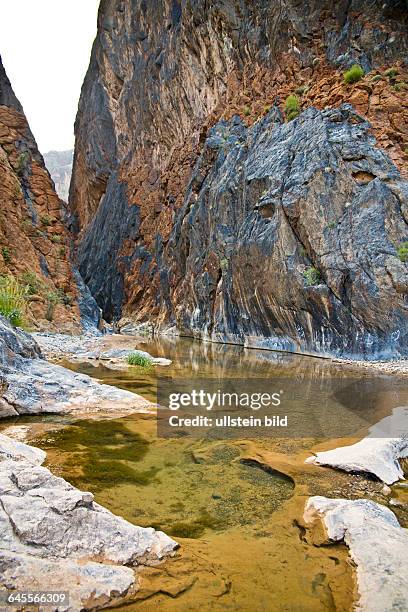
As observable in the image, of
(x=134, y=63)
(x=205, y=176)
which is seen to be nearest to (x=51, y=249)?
(x=205, y=176)

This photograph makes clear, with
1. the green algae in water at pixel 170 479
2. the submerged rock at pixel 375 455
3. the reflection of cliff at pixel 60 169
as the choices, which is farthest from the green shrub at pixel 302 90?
the reflection of cliff at pixel 60 169

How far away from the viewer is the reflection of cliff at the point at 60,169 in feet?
503

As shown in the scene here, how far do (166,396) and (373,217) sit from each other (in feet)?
38.1

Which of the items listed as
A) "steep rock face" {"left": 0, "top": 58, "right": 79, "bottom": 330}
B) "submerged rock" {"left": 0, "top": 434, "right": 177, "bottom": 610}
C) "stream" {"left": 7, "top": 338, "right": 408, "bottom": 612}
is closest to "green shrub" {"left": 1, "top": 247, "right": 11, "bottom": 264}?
"steep rock face" {"left": 0, "top": 58, "right": 79, "bottom": 330}

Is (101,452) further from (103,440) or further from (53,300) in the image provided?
(53,300)

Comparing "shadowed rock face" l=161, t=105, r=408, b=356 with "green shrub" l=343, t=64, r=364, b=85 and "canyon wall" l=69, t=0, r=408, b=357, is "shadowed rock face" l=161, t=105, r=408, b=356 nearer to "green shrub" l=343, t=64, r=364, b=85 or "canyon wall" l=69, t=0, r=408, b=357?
"canyon wall" l=69, t=0, r=408, b=357

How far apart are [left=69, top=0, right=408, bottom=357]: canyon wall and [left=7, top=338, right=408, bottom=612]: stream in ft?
32.0

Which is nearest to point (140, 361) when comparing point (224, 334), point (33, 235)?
point (224, 334)

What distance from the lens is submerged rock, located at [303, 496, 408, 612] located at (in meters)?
2.38

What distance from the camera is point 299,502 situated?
373 cm

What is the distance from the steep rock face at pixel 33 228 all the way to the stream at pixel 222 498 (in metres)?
15.3

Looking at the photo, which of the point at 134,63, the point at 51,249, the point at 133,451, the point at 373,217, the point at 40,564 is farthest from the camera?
the point at 134,63

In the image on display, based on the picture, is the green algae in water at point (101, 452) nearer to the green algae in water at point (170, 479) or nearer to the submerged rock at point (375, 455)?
the green algae in water at point (170, 479)

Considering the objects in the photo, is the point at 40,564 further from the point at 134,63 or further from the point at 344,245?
the point at 134,63
